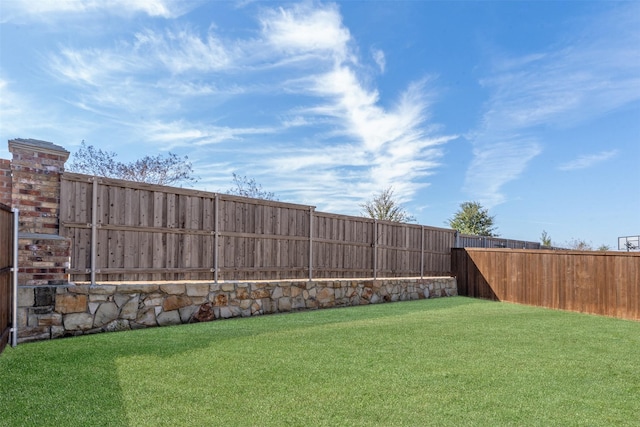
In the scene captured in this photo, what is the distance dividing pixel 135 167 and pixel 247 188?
17.5 ft

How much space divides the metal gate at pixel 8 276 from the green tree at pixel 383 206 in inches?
768

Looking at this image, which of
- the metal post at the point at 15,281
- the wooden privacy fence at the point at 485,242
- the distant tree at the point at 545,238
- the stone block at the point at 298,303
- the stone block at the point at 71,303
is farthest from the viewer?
the distant tree at the point at 545,238

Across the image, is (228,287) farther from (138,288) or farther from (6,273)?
(6,273)

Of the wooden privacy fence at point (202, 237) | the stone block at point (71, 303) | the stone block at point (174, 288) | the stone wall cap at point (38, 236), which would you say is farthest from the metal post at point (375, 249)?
the stone wall cap at point (38, 236)

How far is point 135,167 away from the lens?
53.0 ft

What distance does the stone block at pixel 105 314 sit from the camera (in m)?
5.42

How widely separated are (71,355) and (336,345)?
2875 mm

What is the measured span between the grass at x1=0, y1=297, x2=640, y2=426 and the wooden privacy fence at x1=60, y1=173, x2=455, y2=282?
1.12 m

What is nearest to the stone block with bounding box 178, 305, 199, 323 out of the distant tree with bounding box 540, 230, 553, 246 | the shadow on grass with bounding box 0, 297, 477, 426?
the shadow on grass with bounding box 0, 297, 477, 426

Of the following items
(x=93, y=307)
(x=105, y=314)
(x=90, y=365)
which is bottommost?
(x=90, y=365)

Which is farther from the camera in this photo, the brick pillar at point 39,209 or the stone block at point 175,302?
the stone block at point 175,302

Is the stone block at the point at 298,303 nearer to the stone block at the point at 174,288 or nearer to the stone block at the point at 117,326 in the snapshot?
the stone block at the point at 174,288

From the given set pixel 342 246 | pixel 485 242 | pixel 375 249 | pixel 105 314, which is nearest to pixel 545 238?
pixel 485 242

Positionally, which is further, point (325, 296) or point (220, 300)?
point (325, 296)
